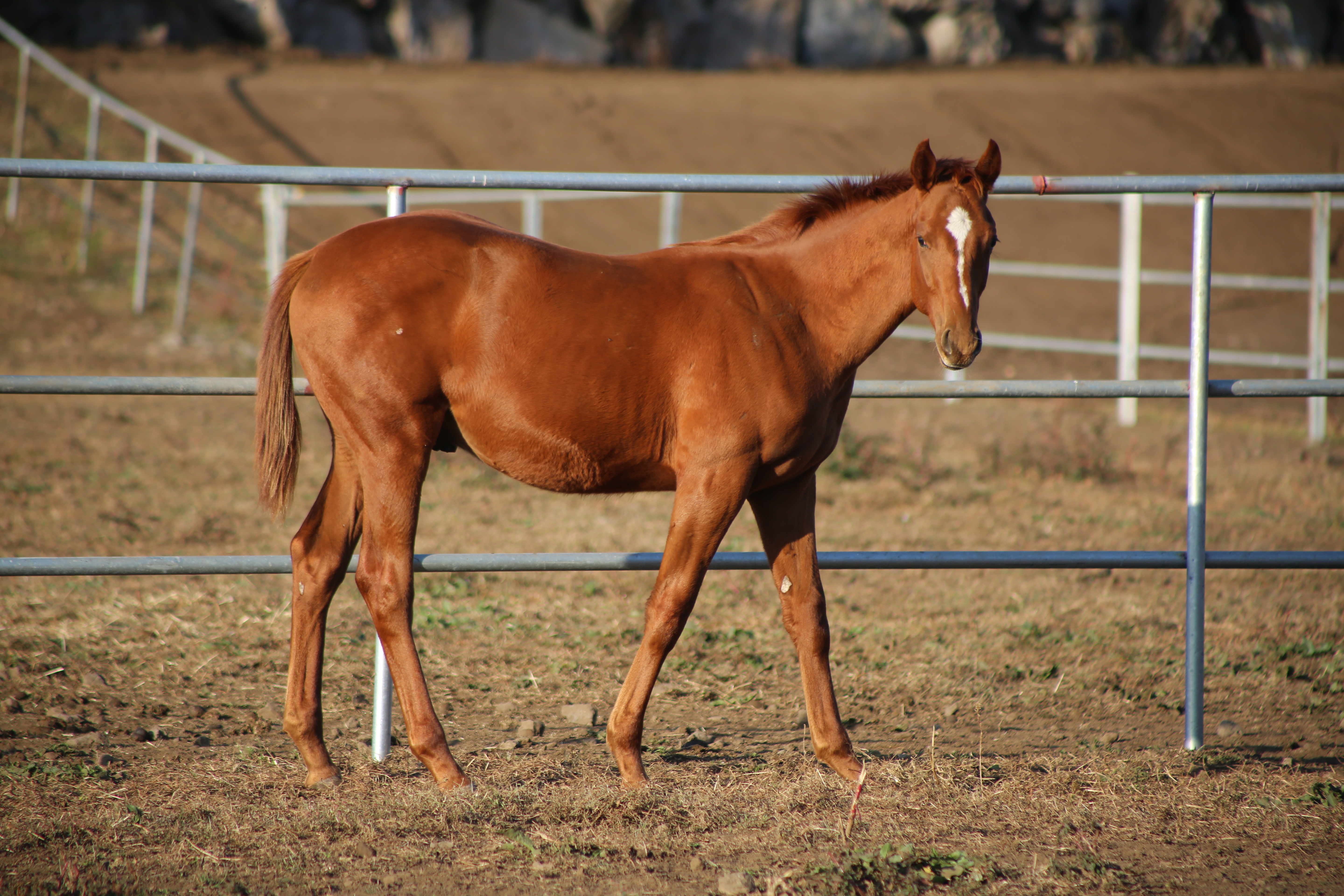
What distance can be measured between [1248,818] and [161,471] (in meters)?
6.73

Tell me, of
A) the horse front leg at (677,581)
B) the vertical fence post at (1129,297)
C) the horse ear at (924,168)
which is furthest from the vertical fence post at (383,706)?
the vertical fence post at (1129,297)

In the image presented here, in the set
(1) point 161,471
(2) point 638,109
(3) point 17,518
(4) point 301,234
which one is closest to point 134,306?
(4) point 301,234

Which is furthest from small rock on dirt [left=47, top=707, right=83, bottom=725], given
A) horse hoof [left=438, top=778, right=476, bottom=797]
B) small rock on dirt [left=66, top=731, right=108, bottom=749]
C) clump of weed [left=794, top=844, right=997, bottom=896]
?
clump of weed [left=794, top=844, right=997, bottom=896]

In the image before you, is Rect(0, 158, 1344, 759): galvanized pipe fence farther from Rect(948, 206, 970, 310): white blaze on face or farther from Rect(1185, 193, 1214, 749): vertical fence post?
Rect(948, 206, 970, 310): white blaze on face

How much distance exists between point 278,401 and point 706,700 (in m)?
1.92

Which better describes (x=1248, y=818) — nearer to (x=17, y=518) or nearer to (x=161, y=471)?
(x=17, y=518)

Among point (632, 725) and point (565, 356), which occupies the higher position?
point (565, 356)

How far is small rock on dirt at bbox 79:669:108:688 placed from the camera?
3840 millimetres

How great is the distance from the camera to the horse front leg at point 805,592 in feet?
10.3

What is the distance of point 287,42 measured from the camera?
934 inches

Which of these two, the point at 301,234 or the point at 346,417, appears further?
the point at 301,234

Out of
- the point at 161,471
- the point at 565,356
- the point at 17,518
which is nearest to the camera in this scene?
the point at 565,356

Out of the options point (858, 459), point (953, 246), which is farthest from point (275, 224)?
point (953, 246)

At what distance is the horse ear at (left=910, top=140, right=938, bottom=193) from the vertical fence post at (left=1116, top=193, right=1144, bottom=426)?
6.72 metres
